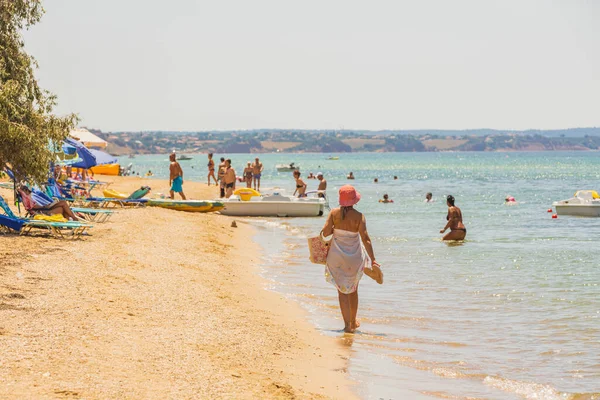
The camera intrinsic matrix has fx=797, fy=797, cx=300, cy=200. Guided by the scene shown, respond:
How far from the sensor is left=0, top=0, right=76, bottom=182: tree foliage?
9734 mm

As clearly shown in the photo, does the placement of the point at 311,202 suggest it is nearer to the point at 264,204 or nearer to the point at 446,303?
the point at 264,204

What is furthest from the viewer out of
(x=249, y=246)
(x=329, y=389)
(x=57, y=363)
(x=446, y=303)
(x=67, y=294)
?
(x=249, y=246)

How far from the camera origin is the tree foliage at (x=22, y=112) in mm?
9734

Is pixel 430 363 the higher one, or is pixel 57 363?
pixel 57 363

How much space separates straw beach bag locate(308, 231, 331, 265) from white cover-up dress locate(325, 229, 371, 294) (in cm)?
8

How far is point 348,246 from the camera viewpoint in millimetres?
8625

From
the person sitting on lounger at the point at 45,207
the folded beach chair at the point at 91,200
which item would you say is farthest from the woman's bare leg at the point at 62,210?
the folded beach chair at the point at 91,200

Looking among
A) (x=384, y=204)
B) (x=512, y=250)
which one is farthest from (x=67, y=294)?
(x=384, y=204)

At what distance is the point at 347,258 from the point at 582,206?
2185cm


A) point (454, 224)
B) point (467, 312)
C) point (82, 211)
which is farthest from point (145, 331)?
point (454, 224)

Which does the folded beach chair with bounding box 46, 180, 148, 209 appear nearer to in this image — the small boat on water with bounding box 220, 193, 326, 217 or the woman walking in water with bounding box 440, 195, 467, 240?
the small boat on water with bounding box 220, 193, 326, 217

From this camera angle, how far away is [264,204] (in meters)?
26.2

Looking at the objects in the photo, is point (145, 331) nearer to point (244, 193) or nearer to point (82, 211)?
point (82, 211)

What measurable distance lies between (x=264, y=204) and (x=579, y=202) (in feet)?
37.4
